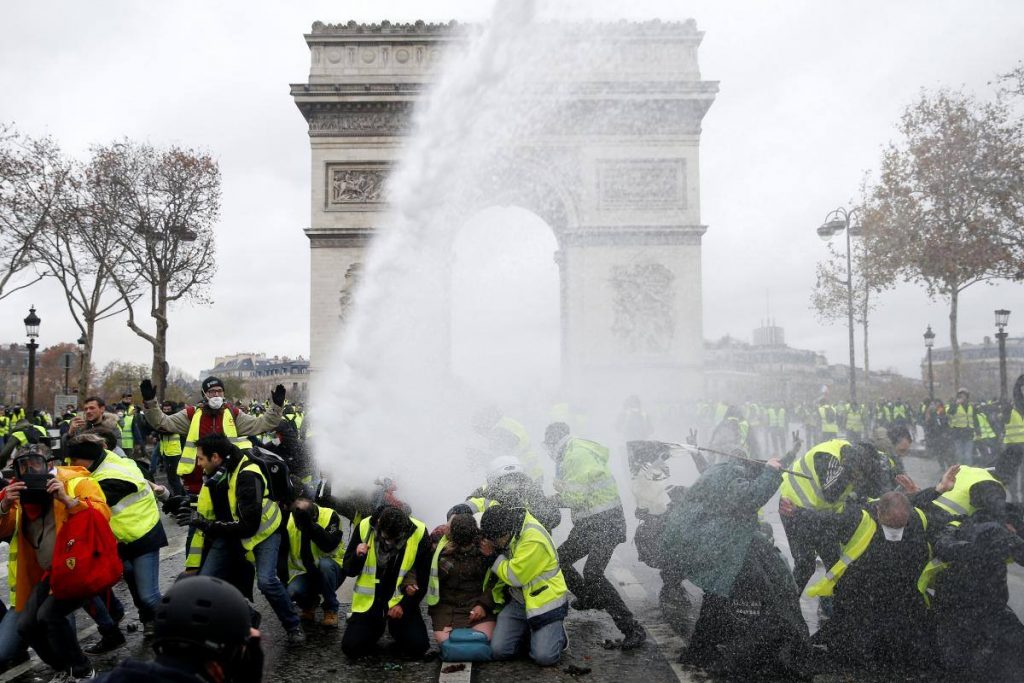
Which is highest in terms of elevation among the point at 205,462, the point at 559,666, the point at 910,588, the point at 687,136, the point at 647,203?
the point at 687,136

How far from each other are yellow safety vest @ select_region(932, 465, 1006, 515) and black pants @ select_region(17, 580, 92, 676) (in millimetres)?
5174

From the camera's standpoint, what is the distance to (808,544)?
18.7 ft

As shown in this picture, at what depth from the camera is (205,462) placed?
5.38m

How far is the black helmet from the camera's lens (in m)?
2.05

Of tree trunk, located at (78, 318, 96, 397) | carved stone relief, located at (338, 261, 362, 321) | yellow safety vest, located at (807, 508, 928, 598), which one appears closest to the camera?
yellow safety vest, located at (807, 508, 928, 598)

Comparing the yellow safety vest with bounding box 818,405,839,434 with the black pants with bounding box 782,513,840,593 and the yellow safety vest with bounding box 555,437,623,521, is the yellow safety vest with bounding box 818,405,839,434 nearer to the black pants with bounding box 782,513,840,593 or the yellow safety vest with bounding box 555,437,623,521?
the black pants with bounding box 782,513,840,593

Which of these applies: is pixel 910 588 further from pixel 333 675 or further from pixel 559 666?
pixel 333 675

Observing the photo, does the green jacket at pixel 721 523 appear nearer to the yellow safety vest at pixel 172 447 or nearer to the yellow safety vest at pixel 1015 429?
the yellow safety vest at pixel 1015 429

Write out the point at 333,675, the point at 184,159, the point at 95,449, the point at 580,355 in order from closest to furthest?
the point at 333,675 < the point at 95,449 < the point at 580,355 < the point at 184,159

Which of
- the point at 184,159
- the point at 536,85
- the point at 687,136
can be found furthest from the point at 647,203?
the point at 184,159

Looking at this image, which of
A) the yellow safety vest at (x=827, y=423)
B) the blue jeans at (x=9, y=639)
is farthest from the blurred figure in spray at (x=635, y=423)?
the blue jeans at (x=9, y=639)

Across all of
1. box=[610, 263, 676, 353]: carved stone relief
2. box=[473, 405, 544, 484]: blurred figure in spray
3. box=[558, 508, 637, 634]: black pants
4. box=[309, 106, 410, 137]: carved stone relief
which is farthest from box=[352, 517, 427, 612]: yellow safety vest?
box=[309, 106, 410, 137]: carved stone relief

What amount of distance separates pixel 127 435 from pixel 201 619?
49.3 ft

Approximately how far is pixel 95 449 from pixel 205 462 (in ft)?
2.26
